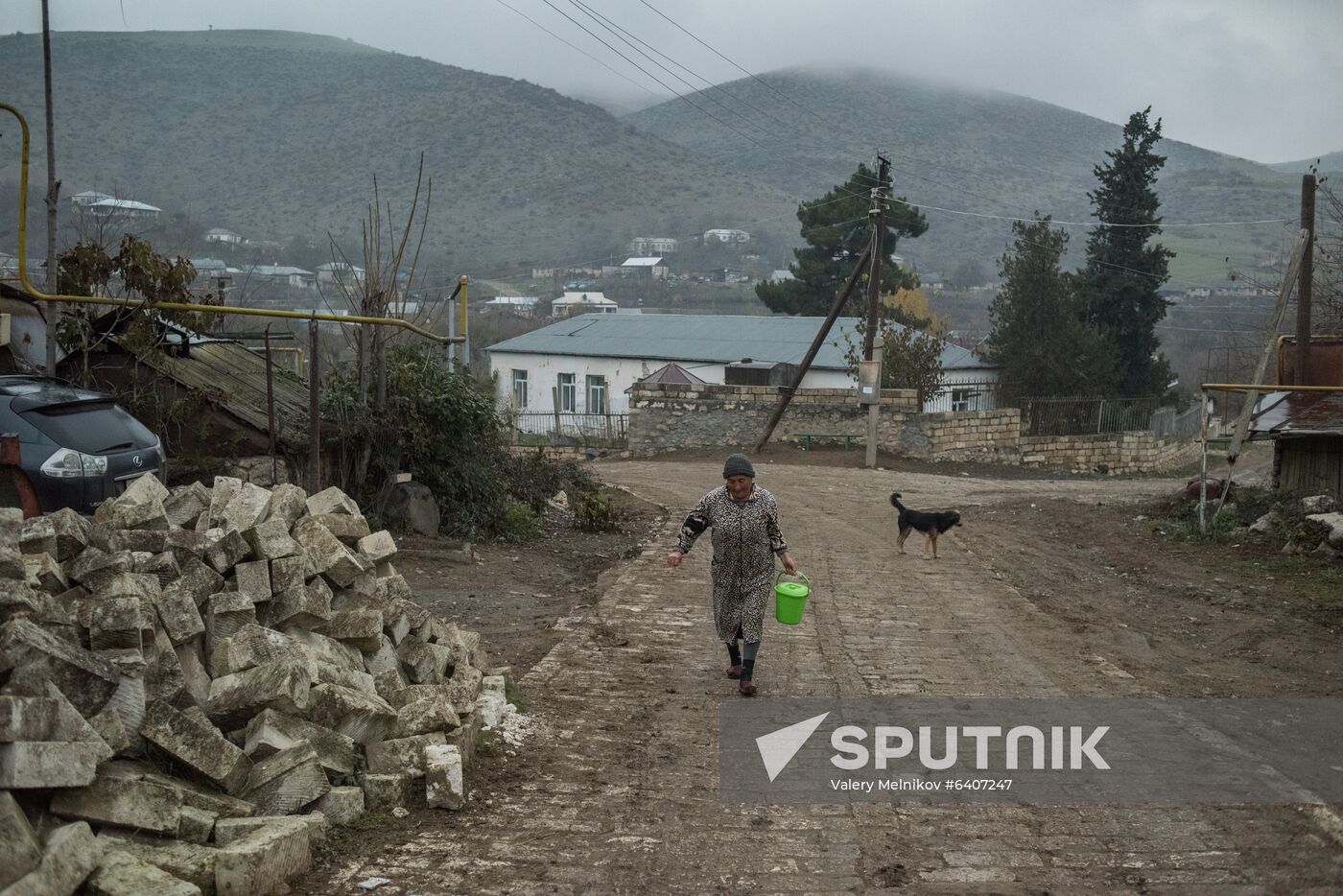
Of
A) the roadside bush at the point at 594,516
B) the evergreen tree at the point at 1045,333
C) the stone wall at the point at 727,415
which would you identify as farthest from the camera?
the evergreen tree at the point at 1045,333

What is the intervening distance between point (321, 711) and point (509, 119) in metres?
116

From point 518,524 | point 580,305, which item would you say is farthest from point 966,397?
point 580,305

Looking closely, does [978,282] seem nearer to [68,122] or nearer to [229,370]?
[68,122]

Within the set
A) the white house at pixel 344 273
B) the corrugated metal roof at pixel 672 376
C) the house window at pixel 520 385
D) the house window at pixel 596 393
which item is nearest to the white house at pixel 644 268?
the house window at pixel 520 385

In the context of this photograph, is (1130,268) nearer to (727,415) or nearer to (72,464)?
(727,415)

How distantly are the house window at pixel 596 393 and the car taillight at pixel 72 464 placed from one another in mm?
39602

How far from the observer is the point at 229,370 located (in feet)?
45.9

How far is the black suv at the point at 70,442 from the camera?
9438mm

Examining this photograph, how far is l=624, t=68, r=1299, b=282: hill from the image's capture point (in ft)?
A: 427

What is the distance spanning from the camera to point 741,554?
8234 millimetres

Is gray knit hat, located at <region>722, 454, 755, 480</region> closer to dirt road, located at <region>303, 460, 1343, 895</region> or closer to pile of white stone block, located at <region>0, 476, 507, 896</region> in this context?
dirt road, located at <region>303, 460, 1343, 895</region>

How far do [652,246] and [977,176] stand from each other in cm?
7646

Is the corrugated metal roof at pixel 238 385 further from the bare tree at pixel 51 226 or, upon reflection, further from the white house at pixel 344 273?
the white house at pixel 344 273

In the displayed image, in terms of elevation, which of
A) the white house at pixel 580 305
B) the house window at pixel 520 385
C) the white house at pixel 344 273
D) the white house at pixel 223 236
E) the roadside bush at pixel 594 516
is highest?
the white house at pixel 223 236
